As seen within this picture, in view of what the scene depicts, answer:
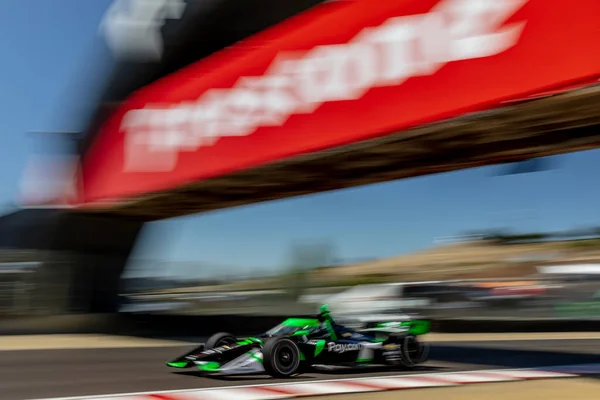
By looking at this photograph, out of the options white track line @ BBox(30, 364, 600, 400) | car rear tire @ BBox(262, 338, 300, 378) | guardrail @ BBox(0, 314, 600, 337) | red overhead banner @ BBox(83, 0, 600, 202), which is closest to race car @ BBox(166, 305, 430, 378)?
car rear tire @ BBox(262, 338, 300, 378)

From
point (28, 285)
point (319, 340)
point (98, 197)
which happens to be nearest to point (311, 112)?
point (319, 340)

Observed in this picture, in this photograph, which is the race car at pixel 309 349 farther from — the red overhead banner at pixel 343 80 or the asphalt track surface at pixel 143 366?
the red overhead banner at pixel 343 80

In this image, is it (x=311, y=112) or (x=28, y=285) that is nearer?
(x=311, y=112)

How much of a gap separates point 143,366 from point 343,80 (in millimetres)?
4738

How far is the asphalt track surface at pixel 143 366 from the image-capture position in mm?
7723

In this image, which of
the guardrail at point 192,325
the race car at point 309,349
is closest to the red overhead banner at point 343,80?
the race car at point 309,349

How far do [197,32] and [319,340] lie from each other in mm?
6004

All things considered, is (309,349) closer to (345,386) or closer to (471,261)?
(345,386)

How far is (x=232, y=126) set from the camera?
436 inches

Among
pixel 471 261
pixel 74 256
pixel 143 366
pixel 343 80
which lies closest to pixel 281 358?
pixel 143 366

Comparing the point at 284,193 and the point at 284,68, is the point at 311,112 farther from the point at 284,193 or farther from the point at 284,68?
the point at 284,193

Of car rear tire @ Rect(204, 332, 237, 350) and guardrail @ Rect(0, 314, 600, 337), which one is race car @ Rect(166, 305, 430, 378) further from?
guardrail @ Rect(0, 314, 600, 337)

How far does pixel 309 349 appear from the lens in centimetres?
874

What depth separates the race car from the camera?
816 cm
